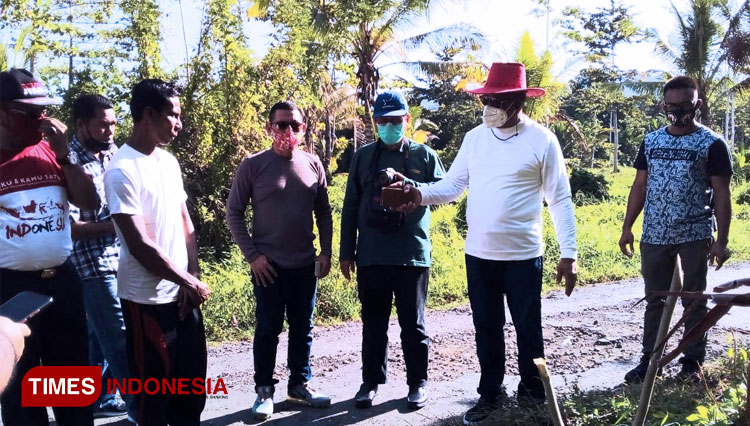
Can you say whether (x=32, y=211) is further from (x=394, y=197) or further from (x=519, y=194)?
(x=519, y=194)

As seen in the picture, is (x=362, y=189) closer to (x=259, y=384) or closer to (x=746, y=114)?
(x=259, y=384)

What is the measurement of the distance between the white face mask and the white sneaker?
2130mm

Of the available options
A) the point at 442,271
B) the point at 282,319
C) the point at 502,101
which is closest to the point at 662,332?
the point at 502,101

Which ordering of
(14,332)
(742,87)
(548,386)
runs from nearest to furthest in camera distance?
(548,386), (14,332), (742,87)

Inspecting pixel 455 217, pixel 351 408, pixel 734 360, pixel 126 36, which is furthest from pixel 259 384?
pixel 455 217

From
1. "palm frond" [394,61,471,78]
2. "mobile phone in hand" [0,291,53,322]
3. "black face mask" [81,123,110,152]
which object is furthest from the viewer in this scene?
"palm frond" [394,61,471,78]

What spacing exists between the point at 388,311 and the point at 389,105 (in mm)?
1353

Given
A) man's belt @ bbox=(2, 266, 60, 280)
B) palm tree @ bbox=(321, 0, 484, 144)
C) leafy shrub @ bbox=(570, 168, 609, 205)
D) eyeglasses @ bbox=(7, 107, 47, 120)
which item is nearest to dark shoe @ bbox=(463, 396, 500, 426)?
man's belt @ bbox=(2, 266, 60, 280)

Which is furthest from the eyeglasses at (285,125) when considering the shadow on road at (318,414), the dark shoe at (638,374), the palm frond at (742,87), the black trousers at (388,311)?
the palm frond at (742,87)

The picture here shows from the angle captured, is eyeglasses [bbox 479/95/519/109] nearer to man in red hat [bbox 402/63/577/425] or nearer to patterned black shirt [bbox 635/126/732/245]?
man in red hat [bbox 402/63/577/425]

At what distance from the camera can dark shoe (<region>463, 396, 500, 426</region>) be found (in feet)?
11.9

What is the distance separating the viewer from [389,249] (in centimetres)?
411

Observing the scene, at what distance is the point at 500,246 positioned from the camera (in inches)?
146

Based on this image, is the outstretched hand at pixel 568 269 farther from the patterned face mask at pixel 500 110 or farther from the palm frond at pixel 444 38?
the palm frond at pixel 444 38
